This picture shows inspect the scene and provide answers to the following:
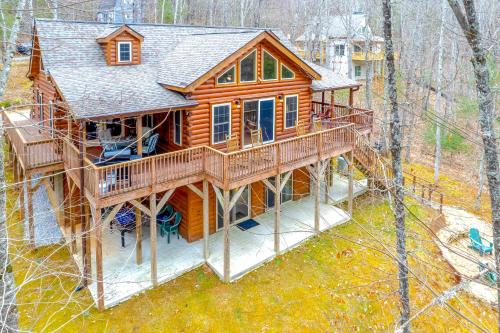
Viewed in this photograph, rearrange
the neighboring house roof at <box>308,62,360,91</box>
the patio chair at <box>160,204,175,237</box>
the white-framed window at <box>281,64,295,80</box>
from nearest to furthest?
the patio chair at <box>160,204,175,237</box> → the white-framed window at <box>281,64,295,80</box> → the neighboring house roof at <box>308,62,360,91</box>

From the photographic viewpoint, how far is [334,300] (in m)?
12.0

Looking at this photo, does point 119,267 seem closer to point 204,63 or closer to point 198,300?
point 198,300

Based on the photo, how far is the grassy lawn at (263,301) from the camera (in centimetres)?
1059

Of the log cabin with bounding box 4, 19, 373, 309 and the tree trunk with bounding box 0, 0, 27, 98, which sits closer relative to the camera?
the tree trunk with bounding box 0, 0, 27, 98

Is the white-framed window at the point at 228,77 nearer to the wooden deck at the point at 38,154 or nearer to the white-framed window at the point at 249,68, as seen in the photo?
the white-framed window at the point at 249,68

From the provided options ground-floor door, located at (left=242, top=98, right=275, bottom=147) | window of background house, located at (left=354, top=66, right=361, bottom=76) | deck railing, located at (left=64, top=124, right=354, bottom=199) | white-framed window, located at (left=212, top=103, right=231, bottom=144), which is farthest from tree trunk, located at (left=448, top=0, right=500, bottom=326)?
window of background house, located at (left=354, top=66, right=361, bottom=76)

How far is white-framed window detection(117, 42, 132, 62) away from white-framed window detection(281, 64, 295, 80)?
234 inches

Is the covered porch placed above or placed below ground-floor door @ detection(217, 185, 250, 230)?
below

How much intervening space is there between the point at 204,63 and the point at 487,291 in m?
12.5

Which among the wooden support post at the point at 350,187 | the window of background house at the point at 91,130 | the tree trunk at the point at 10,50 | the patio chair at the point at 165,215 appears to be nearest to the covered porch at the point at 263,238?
the wooden support post at the point at 350,187

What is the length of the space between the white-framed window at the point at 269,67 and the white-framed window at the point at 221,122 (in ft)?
6.93

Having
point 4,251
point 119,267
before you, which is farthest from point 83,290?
point 4,251

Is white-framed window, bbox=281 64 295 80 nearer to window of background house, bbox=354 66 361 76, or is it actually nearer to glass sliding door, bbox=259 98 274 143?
glass sliding door, bbox=259 98 274 143

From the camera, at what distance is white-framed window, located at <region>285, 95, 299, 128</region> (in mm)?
16406
